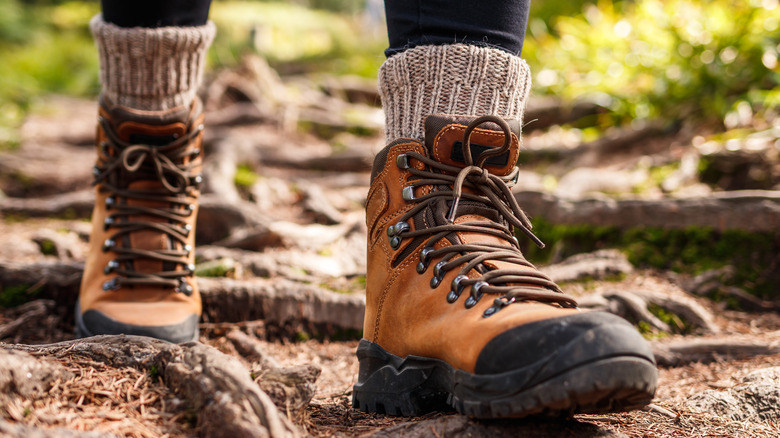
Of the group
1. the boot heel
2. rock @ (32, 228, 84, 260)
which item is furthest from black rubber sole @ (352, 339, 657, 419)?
rock @ (32, 228, 84, 260)

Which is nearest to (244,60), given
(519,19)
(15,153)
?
(15,153)

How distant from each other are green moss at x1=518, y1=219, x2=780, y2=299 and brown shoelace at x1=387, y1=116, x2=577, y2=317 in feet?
5.92

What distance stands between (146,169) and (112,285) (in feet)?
1.54

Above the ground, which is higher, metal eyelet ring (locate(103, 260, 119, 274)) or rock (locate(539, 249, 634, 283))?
metal eyelet ring (locate(103, 260, 119, 274))

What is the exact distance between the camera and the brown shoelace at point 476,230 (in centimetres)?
142

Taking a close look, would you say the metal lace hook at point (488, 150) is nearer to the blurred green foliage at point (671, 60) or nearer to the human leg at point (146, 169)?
the human leg at point (146, 169)

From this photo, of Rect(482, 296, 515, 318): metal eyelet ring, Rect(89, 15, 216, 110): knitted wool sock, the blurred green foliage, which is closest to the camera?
Rect(482, 296, 515, 318): metal eyelet ring

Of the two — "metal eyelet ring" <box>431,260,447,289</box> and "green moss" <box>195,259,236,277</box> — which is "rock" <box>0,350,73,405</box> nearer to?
"metal eyelet ring" <box>431,260,447,289</box>

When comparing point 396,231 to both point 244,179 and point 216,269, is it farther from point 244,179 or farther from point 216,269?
point 244,179

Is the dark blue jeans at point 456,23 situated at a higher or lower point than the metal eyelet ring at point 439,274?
→ higher

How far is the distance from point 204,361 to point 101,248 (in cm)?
118

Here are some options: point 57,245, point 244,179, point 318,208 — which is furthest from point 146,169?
point 244,179

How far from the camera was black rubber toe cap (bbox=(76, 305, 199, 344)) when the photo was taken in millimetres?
1918

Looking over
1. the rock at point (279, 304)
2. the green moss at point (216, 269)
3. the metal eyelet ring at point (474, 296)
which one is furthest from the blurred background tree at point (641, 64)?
the green moss at point (216, 269)
